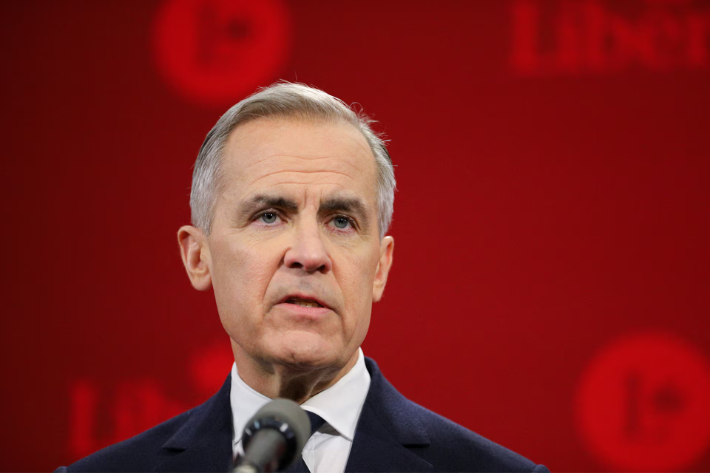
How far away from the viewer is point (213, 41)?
3314 mm

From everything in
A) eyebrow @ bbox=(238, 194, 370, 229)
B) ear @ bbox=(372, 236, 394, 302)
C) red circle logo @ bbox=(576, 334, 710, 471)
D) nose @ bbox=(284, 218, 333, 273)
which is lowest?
red circle logo @ bbox=(576, 334, 710, 471)

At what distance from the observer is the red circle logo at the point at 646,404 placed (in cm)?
305

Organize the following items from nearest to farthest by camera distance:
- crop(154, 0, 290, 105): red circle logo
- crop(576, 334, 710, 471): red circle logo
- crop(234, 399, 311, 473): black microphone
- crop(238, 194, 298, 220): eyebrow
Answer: crop(234, 399, 311, 473): black microphone
crop(238, 194, 298, 220): eyebrow
crop(576, 334, 710, 471): red circle logo
crop(154, 0, 290, 105): red circle logo

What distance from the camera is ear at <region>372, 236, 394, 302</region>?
6.32ft

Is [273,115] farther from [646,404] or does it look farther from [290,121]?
[646,404]

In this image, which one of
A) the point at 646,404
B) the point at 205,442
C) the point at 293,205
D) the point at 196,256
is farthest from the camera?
the point at 646,404

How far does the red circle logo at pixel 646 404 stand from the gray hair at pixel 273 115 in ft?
5.16

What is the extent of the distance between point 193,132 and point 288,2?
0.69 metres

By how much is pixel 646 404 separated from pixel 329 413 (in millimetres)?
1810

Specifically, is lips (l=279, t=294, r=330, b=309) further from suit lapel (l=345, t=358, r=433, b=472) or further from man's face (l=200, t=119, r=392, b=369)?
suit lapel (l=345, t=358, r=433, b=472)


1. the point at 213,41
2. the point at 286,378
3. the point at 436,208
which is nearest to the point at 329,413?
the point at 286,378

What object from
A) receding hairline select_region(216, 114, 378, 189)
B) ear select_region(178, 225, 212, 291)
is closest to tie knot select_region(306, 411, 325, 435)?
ear select_region(178, 225, 212, 291)

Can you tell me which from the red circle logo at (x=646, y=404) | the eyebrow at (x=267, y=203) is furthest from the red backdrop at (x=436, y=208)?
the eyebrow at (x=267, y=203)

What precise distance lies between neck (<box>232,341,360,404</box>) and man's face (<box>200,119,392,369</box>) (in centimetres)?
4
